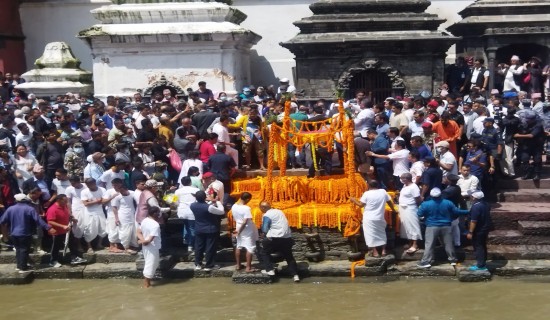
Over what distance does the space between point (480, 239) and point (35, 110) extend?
323 inches

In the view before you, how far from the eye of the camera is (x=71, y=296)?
36.1ft

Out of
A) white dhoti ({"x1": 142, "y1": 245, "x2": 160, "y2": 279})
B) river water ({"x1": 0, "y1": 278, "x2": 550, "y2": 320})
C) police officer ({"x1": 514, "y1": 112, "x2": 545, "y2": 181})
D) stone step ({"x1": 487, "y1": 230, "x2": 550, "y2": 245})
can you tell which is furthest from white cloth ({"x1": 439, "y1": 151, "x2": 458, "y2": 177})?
white dhoti ({"x1": 142, "y1": 245, "x2": 160, "y2": 279})

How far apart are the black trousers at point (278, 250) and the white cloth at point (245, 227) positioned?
0.24 metres

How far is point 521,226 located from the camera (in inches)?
476

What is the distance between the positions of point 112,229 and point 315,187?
3216mm

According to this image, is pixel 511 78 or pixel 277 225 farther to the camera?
pixel 511 78

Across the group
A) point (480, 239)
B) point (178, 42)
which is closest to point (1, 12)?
point (178, 42)

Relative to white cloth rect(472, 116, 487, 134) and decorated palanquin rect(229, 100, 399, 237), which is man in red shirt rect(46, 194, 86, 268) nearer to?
decorated palanquin rect(229, 100, 399, 237)

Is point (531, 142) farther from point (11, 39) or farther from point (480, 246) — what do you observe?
point (11, 39)

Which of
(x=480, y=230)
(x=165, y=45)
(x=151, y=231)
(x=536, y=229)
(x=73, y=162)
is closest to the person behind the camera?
(x=480, y=230)

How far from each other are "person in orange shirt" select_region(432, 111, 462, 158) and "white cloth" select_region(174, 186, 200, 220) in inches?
164

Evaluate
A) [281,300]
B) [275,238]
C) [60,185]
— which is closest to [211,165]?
[275,238]

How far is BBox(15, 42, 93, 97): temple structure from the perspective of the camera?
1953 centimetres

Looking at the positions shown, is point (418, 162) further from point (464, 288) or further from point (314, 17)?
point (314, 17)
